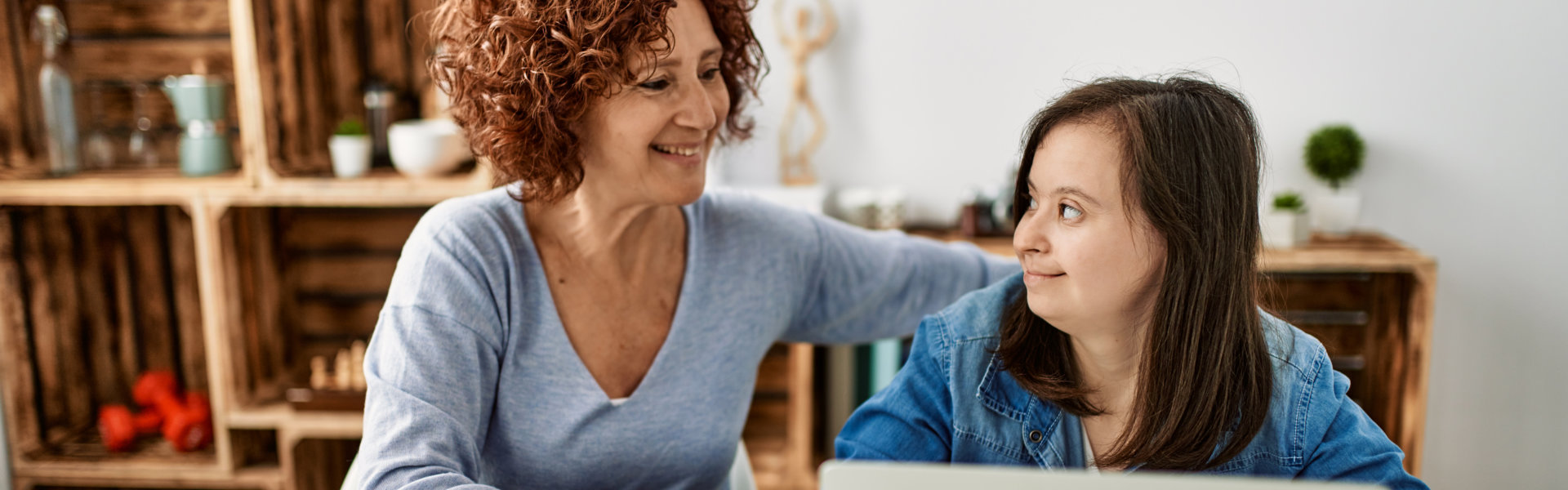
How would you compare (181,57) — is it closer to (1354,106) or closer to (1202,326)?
(1202,326)

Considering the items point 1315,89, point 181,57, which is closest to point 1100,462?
point 1315,89

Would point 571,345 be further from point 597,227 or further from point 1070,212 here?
point 1070,212

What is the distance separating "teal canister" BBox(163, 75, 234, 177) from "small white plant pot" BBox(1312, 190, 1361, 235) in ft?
7.98

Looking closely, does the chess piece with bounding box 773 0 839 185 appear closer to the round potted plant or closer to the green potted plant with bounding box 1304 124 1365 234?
the round potted plant

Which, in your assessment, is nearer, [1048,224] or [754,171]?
[1048,224]

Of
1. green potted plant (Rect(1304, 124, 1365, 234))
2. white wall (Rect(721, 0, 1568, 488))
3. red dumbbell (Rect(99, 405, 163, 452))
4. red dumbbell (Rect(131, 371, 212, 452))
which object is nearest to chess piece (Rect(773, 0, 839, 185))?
white wall (Rect(721, 0, 1568, 488))

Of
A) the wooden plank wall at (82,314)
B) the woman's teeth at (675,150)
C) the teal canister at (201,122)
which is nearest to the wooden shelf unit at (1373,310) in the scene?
the woman's teeth at (675,150)

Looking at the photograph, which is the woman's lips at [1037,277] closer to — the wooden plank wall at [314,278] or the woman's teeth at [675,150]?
the woman's teeth at [675,150]

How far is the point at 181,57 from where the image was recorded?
7.89 ft

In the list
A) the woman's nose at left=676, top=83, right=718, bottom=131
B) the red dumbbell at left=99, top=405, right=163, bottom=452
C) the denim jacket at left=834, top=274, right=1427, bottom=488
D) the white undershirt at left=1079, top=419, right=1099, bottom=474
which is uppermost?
the woman's nose at left=676, top=83, right=718, bottom=131

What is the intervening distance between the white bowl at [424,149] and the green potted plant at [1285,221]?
1668 millimetres

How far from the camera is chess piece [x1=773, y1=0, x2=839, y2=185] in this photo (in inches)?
96.7

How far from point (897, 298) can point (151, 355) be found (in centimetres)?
202

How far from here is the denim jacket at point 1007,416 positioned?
3.41ft
